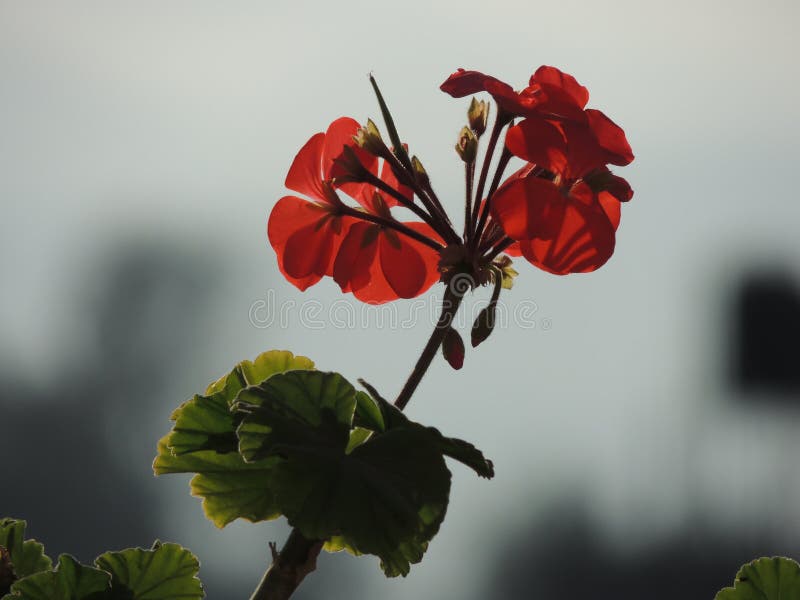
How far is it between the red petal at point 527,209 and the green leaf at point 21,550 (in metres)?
0.41

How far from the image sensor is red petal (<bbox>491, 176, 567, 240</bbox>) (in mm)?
727

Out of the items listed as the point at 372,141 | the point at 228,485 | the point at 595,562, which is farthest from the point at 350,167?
the point at 595,562

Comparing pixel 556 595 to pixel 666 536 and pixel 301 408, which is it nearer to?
pixel 666 536

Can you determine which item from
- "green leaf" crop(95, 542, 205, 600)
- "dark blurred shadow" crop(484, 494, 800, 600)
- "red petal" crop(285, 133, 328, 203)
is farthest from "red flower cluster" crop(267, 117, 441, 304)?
"dark blurred shadow" crop(484, 494, 800, 600)

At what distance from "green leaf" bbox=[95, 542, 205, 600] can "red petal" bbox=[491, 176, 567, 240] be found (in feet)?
1.02

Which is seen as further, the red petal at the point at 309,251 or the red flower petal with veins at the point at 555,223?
the red petal at the point at 309,251

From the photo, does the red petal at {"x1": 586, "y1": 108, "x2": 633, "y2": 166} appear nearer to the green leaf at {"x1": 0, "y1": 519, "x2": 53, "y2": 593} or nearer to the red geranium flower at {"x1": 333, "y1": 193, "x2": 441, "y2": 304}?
the red geranium flower at {"x1": 333, "y1": 193, "x2": 441, "y2": 304}

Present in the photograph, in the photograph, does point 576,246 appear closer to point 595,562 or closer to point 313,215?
point 313,215

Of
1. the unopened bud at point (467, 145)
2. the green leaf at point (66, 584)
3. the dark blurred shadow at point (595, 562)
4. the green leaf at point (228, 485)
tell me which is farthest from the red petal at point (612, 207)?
the dark blurred shadow at point (595, 562)

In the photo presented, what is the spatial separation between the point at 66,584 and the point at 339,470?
0.65 ft

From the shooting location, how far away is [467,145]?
2.83ft

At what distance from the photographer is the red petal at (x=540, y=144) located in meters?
0.75

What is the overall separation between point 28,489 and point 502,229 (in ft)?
52.2

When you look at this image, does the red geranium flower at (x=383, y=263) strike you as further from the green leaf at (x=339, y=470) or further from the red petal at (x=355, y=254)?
the green leaf at (x=339, y=470)
